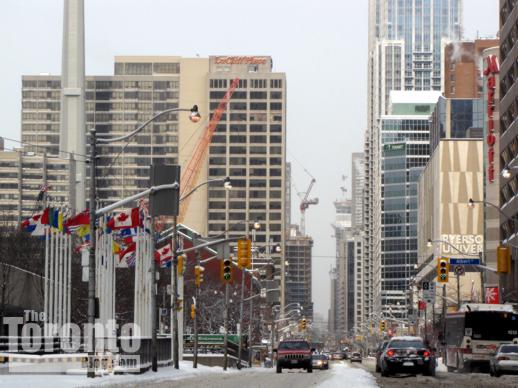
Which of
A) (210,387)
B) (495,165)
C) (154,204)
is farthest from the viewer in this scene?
(495,165)

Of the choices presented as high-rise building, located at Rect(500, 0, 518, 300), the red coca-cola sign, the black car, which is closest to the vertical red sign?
high-rise building, located at Rect(500, 0, 518, 300)

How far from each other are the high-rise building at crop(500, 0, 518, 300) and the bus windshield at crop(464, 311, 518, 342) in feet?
154

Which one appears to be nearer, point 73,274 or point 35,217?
point 35,217

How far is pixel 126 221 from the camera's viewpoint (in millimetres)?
55562

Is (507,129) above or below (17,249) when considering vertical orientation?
above

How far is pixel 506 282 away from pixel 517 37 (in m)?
23.6

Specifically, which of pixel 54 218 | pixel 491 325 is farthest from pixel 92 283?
pixel 491 325

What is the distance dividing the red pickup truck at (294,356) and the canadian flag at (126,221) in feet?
37.2

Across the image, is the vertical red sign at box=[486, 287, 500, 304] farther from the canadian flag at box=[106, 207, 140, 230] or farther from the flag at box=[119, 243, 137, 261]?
the canadian flag at box=[106, 207, 140, 230]

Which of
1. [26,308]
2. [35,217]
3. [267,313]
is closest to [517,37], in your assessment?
[26,308]

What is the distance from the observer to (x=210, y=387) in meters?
35.8

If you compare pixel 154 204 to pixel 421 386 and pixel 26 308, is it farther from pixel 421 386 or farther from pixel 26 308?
pixel 26 308

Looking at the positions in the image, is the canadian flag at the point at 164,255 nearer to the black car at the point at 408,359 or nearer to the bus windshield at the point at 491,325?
the bus windshield at the point at 491,325

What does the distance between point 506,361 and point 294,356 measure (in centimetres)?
1461
